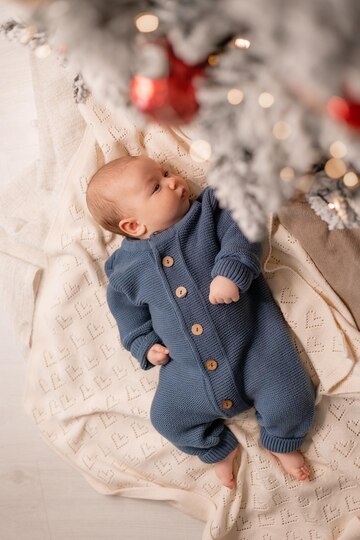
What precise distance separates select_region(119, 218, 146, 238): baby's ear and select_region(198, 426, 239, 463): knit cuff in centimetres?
46

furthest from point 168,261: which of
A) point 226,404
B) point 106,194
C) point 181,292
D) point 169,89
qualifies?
point 169,89

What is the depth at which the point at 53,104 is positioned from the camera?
4.10 feet

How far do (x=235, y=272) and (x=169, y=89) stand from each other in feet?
1.91

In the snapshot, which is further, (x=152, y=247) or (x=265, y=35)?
(x=152, y=247)

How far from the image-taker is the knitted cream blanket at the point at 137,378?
1104 mm

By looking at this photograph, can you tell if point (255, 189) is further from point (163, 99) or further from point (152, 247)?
point (152, 247)

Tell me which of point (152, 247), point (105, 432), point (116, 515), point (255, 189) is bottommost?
point (116, 515)

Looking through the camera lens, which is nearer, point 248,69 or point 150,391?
point 248,69

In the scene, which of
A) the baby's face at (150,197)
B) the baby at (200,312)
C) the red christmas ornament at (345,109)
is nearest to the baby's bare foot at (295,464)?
the baby at (200,312)

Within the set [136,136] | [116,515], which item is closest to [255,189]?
[136,136]

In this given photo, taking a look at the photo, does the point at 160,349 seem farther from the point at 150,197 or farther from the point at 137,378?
the point at 150,197

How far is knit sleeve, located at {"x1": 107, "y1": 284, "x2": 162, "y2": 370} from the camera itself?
1159mm

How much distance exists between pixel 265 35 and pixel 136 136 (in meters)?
0.89

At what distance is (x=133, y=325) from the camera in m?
1.17
